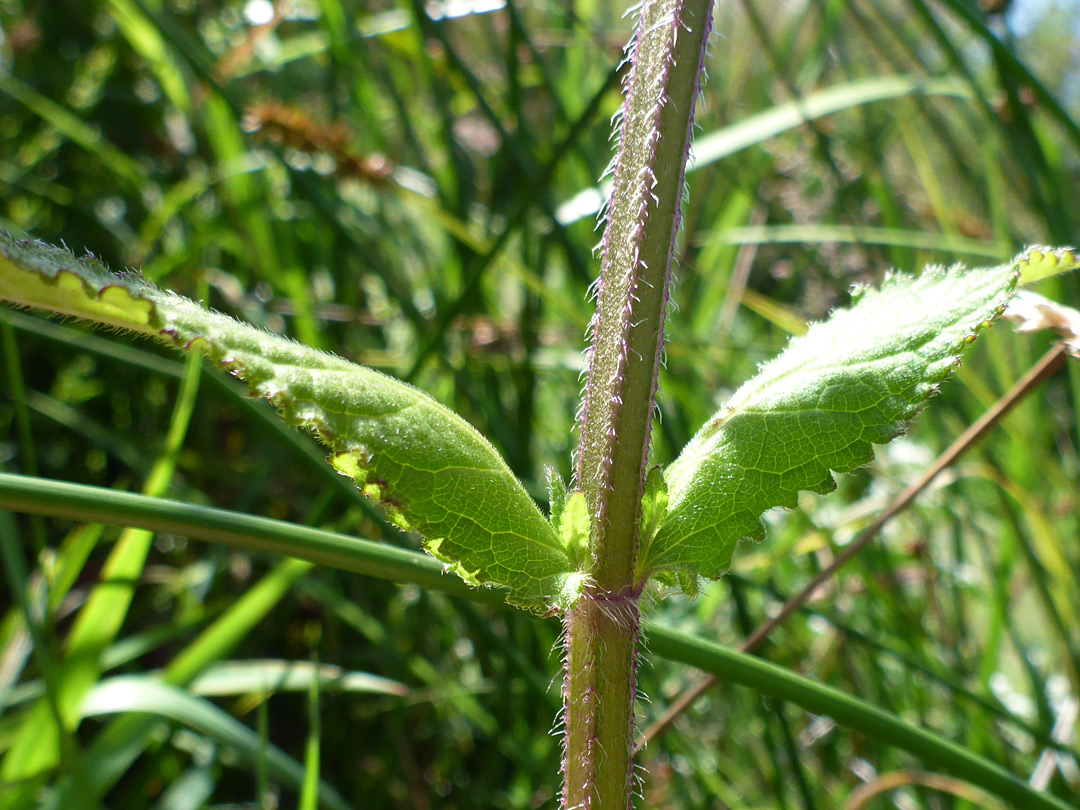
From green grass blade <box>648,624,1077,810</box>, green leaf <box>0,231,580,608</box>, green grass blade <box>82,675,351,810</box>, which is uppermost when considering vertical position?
green grass blade <box>82,675,351,810</box>

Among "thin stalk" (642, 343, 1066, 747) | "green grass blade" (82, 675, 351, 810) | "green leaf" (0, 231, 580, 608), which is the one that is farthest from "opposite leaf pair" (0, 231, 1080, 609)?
"green grass blade" (82, 675, 351, 810)

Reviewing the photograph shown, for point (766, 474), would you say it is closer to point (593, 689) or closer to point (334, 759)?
point (593, 689)

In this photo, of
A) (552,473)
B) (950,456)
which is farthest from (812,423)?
(950,456)

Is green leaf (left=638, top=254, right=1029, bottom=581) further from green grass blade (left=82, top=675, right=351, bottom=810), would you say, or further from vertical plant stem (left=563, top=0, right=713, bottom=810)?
A: green grass blade (left=82, top=675, right=351, bottom=810)

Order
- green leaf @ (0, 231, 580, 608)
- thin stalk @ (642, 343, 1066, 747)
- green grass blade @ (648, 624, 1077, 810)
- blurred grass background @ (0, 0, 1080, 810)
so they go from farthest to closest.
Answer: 1. blurred grass background @ (0, 0, 1080, 810)
2. thin stalk @ (642, 343, 1066, 747)
3. green grass blade @ (648, 624, 1077, 810)
4. green leaf @ (0, 231, 580, 608)

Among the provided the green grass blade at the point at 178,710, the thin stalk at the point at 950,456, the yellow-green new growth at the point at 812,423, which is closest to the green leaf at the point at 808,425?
the yellow-green new growth at the point at 812,423

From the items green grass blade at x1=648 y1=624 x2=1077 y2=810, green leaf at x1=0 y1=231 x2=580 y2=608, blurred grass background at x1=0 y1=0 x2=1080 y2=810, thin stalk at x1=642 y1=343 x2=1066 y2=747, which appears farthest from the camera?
blurred grass background at x1=0 y1=0 x2=1080 y2=810
